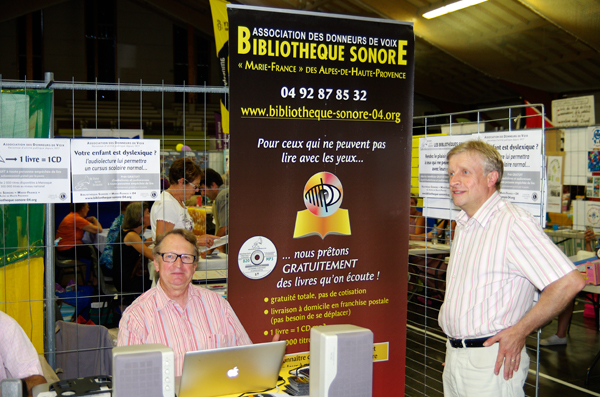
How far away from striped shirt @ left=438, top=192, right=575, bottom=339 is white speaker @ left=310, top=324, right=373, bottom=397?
32.9 inches

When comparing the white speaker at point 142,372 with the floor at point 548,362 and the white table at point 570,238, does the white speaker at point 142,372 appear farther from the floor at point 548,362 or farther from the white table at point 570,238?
the white table at point 570,238

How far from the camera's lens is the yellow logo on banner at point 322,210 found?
2.68 m

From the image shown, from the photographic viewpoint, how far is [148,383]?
4.06 feet

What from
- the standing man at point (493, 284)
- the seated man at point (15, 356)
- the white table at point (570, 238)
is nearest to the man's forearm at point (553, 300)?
the standing man at point (493, 284)

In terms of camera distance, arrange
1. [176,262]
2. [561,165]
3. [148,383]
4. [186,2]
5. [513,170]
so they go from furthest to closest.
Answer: [186,2] < [561,165] < [513,170] < [176,262] < [148,383]

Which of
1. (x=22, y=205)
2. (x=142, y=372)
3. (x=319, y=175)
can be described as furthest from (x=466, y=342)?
(x=22, y=205)

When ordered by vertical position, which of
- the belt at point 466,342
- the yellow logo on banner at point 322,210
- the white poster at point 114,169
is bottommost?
the belt at point 466,342

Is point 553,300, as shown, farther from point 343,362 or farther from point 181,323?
point 181,323

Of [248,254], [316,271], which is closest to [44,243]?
[248,254]

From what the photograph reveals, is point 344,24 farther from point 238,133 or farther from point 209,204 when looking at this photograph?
point 209,204

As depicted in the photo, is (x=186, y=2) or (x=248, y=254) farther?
(x=186, y=2)

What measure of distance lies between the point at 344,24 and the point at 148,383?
2039 millimetres

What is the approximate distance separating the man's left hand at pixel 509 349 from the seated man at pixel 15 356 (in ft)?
5.86

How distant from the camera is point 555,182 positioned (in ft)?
19.9
